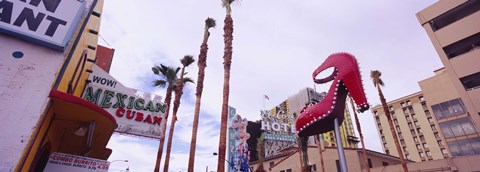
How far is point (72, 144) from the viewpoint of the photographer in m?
8.56

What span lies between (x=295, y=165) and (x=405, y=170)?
16.1 m

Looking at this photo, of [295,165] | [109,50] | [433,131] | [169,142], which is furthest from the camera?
[433,131]

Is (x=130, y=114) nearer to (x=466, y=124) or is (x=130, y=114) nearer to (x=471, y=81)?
(x=471, y=81)

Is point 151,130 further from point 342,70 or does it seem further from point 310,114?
point 342,70

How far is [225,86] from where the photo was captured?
1376 cm

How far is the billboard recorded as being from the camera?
51.8 metres

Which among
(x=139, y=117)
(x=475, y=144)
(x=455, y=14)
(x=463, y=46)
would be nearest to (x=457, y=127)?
(x=475, y=144)

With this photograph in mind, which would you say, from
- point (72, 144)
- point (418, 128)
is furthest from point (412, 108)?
point (72, 144)

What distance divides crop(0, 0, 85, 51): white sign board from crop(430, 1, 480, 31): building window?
36.0 metres

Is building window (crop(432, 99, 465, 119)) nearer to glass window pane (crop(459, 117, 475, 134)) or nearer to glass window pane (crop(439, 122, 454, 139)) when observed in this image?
glass window pane (crop(459, 117, 475, 134))

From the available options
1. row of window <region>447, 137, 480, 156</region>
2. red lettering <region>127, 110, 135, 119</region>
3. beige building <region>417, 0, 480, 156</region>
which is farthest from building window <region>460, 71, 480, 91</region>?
red lettering <region>127, 110, 135, 119</region>

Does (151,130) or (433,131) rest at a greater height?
(433,131)

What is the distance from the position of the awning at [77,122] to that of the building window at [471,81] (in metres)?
32.1

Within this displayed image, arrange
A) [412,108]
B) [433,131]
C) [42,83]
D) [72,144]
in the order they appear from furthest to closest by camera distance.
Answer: [412,108] → [433,131] → [72,144] → [42,83]
